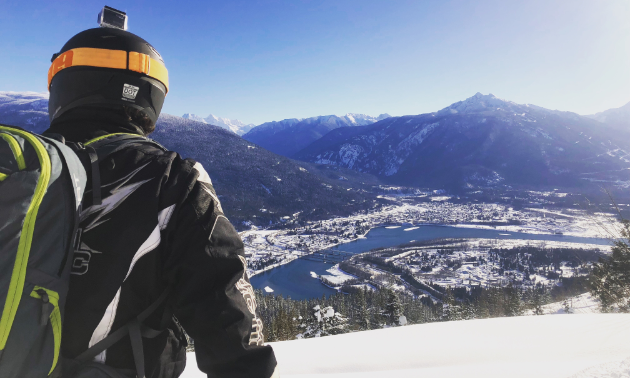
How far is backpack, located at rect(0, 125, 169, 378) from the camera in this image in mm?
768

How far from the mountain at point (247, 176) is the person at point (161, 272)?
385ft

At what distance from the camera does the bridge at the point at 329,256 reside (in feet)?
268

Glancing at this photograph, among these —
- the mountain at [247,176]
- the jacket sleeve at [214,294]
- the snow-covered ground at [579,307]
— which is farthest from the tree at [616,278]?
the mountain at [247,176]

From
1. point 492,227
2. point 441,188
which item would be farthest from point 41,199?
point 441,188

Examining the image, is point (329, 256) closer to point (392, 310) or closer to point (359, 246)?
point (359, 246)

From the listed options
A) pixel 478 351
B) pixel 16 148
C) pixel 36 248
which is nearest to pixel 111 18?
pixel 16 148

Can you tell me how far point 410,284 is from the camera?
63031 millimetres

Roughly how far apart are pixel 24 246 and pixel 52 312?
0.67ft

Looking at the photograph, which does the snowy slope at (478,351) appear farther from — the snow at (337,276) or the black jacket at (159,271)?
the snow at (337,276)

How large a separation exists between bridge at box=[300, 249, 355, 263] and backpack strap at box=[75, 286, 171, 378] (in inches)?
3184

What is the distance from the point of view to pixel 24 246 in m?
0.79

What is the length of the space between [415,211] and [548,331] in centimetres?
14021

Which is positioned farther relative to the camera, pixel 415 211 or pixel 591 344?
pixel 415 211

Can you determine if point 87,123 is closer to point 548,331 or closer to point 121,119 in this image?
point 121,119
